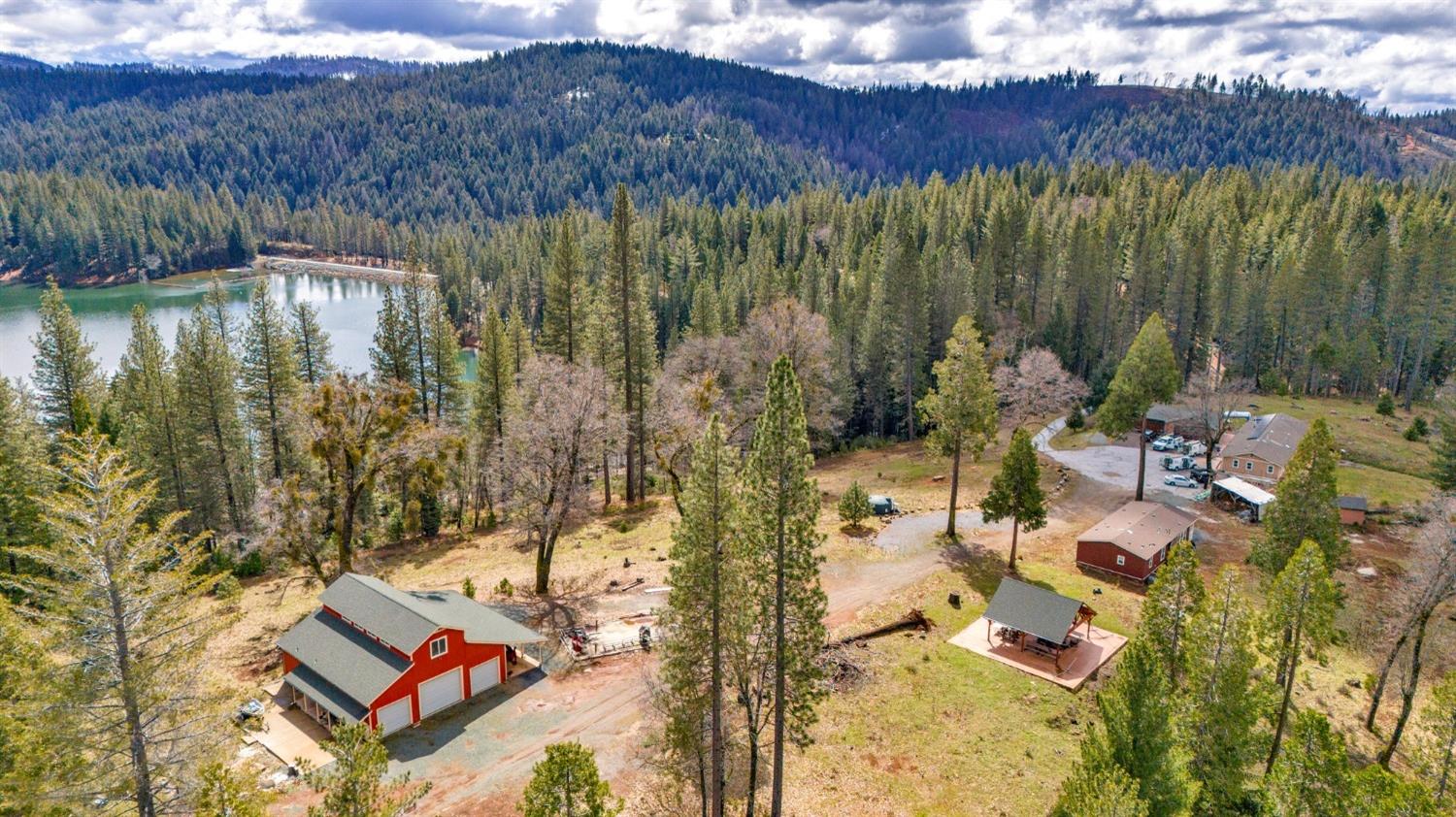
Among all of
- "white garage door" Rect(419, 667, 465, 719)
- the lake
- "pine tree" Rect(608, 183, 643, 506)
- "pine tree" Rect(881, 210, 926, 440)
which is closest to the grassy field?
"white garage door" Rect(419, 667, 465, 719)

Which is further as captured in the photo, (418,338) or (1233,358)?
(1233,358)

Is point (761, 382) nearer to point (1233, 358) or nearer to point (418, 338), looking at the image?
point (418, 338)

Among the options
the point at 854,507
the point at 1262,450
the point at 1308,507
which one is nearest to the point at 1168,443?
the point at 1262,450

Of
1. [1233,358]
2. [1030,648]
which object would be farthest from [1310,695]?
[1233,358]

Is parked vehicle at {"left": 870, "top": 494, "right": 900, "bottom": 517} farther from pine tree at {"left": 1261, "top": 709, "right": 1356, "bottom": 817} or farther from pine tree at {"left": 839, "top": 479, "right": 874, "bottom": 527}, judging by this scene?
pine tree at {"left": 1261, "top": 709, "right": 1356, "bottom": 817}

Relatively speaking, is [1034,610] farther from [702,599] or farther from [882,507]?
[702,599]
